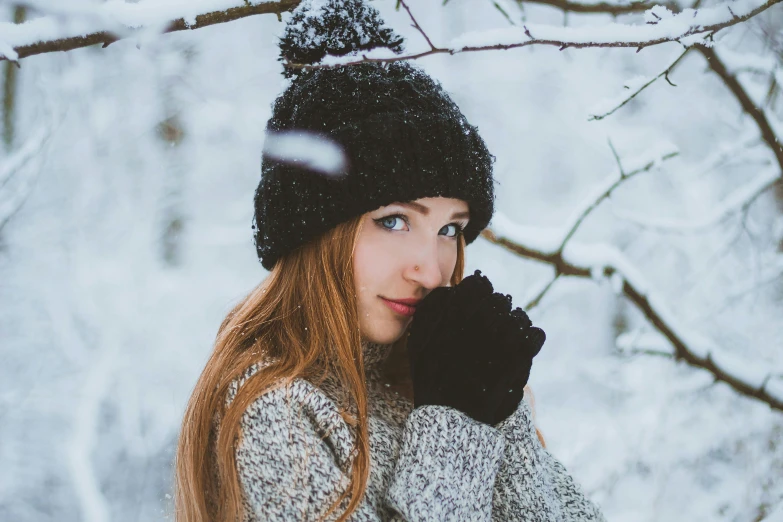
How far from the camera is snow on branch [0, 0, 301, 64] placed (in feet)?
3.51

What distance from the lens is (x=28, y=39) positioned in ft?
3.50

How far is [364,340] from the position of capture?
1.50 meters

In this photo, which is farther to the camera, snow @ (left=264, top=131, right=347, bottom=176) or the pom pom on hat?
the pom pom on hat

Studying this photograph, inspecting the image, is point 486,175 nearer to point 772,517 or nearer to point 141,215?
point 772,517

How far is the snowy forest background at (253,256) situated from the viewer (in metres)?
3.31

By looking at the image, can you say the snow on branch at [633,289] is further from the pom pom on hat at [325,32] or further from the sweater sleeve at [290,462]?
the sweater sleeve at [290,462]

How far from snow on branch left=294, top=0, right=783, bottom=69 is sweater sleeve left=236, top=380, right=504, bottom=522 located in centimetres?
65

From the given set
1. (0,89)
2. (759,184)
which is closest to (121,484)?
(0,89)

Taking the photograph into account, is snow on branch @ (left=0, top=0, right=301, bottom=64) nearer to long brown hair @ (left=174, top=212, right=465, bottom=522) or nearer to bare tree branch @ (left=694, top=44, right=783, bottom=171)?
long brown hair @ (left=174, top=212, right=465, bottom=522)

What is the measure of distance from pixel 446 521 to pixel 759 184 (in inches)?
108

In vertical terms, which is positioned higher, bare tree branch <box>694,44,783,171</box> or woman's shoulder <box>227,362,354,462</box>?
bare tree branch <box>694,44,783,171</box>

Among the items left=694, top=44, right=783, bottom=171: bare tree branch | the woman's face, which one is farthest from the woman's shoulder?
left=694, top=44, right=783, bottom=171: bare tree branch

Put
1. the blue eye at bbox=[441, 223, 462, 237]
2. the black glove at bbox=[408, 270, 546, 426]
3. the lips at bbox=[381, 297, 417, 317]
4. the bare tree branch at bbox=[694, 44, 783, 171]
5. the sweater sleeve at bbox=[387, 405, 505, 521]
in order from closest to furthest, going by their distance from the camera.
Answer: the sweater sleeve at bbox=[387, 405, 505, 521] → the black glove at bbox=[408, 270, 546, 426] → the lips at bbox=[381, 297, 417, 317] → the blue eye at bbox=[441, 223, 462, 237] → the bare tree branch at bbox=[694, 44, 783, 171]

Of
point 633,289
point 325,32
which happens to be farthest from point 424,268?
point 633,289
